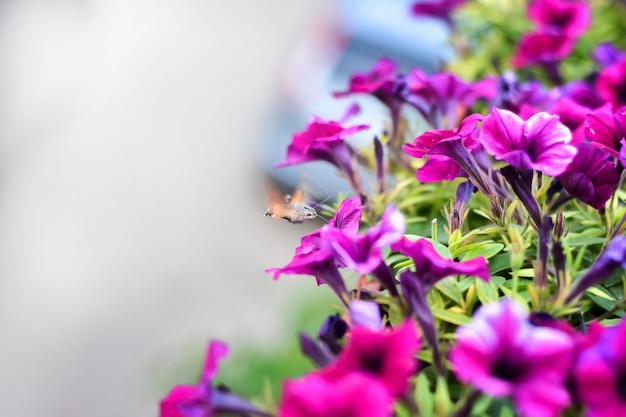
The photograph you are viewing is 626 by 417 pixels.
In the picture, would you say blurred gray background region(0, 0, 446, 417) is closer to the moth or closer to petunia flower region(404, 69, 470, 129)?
petunia flower region(404, 69, 470, 129)

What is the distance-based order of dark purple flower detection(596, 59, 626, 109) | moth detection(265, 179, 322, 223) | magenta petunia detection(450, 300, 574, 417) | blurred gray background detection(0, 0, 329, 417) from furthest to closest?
blurred gray background detection(0, 0, 329, 417), dark purple flower detection(596, 59, 626, 109), moth detection(265, 179, 322, 223), magenta petunia detection(450, 300, 574, 417)

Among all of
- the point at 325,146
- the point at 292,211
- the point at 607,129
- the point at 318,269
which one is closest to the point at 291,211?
the point at 292,211

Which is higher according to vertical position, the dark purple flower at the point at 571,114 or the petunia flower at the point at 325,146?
the dark purple flower at the point at 571,114

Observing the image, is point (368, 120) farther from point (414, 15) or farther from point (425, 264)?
point (425, 264)

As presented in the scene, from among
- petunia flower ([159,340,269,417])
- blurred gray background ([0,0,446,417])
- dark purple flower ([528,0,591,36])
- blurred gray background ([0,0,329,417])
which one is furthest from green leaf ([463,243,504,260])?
blurred gray background ([0,0,329,417])

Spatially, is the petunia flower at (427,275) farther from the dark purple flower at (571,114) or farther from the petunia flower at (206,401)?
the dark purple flower at (571,114)

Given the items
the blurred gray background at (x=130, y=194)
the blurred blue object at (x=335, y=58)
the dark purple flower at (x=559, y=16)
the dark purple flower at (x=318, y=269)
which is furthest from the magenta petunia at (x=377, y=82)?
the blurred gray background at (x=130, y=194)

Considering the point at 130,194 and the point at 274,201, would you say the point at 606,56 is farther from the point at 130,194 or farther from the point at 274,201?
the point at 130,194
